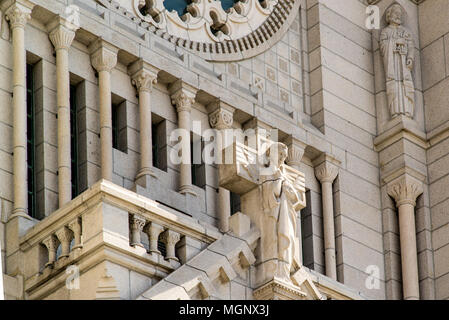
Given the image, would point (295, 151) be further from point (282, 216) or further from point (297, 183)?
point (282, 216)

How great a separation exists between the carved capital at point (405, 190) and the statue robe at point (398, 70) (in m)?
1.42

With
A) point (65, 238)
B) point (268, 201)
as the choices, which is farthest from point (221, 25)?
point (65, 238)

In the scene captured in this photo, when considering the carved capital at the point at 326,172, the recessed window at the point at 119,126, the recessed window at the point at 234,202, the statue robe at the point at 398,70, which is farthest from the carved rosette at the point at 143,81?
the statue robe at the point at 398,70

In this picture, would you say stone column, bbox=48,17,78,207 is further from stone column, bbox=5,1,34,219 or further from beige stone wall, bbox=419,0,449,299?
beige stone wall, bbox=419,0,449,299

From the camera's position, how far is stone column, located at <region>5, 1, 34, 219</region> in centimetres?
2766

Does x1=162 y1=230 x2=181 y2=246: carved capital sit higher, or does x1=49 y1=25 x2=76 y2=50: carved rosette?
x1=49 y1=25 x2=76 y2=50: carved rosette

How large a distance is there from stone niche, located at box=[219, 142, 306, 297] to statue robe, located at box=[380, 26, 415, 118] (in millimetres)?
8589

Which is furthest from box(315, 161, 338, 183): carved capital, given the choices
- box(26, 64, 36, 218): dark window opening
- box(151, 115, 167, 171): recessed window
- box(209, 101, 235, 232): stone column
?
box(26, 64, 36, 218): dark window opening

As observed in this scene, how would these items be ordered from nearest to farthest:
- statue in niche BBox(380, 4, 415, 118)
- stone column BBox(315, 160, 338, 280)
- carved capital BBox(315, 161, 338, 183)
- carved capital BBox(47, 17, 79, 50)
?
carved capital BBox(47, 17, 79, 50)
stone column BBox(315, 160, 338, 280)
carved capital BBox(315, 161, 338, 183)
statue in niche BBox(380, 4, 415, 118)

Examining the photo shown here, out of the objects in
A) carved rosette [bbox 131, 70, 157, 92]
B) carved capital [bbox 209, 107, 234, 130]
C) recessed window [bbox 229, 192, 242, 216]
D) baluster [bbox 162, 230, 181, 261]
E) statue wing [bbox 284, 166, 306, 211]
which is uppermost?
carved rosette [bbox 131, 70, 157, 92]

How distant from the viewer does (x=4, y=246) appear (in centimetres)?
2697

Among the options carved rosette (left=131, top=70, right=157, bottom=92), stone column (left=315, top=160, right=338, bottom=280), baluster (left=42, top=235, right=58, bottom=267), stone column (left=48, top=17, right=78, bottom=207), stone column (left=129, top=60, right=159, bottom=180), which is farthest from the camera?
stone column (left=315, top=160, right=338, bottom=280)
